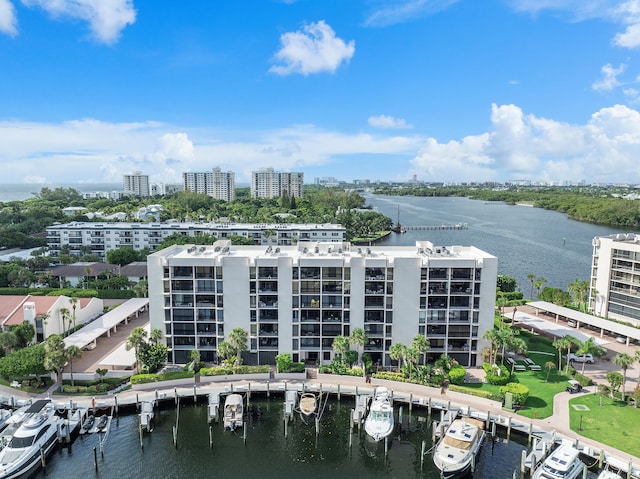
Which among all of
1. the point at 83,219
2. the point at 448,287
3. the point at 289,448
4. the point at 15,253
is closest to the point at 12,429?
the point at 289,448

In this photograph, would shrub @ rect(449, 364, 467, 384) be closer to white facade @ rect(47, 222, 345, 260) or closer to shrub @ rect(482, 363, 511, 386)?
shrub @ rect(482, 363, 511, 386)

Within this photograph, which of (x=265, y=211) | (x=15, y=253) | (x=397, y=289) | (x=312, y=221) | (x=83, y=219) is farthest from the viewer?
(x=265, y=211)

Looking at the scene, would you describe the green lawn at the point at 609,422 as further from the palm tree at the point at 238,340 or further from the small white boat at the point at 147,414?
the small white boat at the point at 147,414

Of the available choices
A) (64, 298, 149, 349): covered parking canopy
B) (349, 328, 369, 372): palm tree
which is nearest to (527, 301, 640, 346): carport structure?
(349, 328, 369, 372): palm tree

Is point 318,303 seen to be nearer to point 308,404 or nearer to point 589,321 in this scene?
point 308,404

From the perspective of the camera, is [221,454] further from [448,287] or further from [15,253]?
[15,253]

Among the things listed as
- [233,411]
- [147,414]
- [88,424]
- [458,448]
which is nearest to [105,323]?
[88,424]
